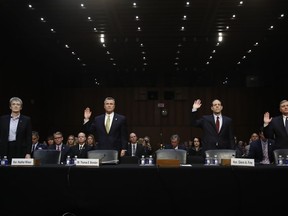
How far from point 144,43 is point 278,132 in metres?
10.4

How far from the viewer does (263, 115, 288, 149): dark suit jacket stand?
17.8 ft

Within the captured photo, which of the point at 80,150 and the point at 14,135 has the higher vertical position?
the point at 14,135

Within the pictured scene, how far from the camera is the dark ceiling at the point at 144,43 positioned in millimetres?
11898

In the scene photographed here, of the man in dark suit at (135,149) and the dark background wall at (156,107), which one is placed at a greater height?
the dark background wall at (156,107)

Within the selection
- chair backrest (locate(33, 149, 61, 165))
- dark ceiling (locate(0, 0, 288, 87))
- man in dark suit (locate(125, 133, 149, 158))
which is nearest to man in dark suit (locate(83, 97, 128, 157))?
chair backrest (locate(33, 149, 61, 165))

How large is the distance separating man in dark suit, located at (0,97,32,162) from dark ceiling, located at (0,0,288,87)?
670cm

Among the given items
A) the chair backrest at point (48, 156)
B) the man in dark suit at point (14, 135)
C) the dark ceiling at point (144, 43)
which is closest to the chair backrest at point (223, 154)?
the chair backrest at point (48, 156)

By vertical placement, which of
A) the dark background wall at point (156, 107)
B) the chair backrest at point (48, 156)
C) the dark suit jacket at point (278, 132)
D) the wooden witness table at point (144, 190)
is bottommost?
the wooden witness table at point (144, 190)

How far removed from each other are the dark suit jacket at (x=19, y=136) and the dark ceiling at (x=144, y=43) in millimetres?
6694

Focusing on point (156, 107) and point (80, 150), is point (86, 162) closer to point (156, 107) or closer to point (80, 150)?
point (80, 150)

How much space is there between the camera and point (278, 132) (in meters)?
5.45

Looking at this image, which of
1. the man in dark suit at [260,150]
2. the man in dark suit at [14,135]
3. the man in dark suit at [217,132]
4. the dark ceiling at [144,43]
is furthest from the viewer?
the dark ceiling at [144,43]

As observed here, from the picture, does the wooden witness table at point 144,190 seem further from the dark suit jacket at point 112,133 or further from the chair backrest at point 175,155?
the dark suit jacket at point 112,133

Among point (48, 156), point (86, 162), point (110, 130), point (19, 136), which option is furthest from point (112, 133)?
point (86, 162)
